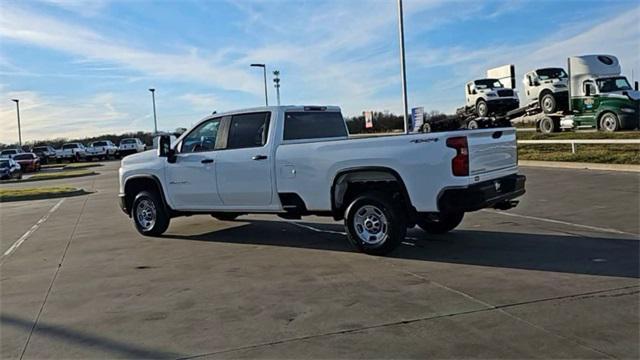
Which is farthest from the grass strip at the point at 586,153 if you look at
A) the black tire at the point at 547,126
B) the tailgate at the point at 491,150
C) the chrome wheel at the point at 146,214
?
the chrome wheel at the point at 146,214

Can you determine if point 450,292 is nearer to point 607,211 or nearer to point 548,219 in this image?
point 548,219

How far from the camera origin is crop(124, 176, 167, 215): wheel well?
10.4m

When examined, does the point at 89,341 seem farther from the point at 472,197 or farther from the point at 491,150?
the point at 491,150

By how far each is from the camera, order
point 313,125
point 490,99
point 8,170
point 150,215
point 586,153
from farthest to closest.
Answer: point 8,170 → point 490,99 → point 586,153 → point 150,215 → point 313,125

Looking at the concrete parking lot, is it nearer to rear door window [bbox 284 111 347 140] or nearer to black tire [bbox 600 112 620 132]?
rear door window [bbox 284 111 347 140]

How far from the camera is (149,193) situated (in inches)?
412

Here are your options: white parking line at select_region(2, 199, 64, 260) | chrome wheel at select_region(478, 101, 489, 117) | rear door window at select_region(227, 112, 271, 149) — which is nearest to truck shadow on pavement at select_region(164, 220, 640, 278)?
rear door window at select_region(227, 112, 271, 149)

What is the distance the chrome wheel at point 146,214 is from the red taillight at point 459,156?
219 inches

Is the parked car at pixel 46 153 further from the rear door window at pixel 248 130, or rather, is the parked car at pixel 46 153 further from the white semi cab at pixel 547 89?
the rear door window at pixel 248 130

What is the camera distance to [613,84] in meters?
27.4

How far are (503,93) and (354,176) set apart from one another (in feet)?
93.7

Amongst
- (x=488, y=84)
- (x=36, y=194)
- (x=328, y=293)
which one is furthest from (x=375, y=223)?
(x=488, y=84)

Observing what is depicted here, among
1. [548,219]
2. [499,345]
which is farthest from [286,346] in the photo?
[548,219]

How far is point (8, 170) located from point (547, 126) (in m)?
30.7
